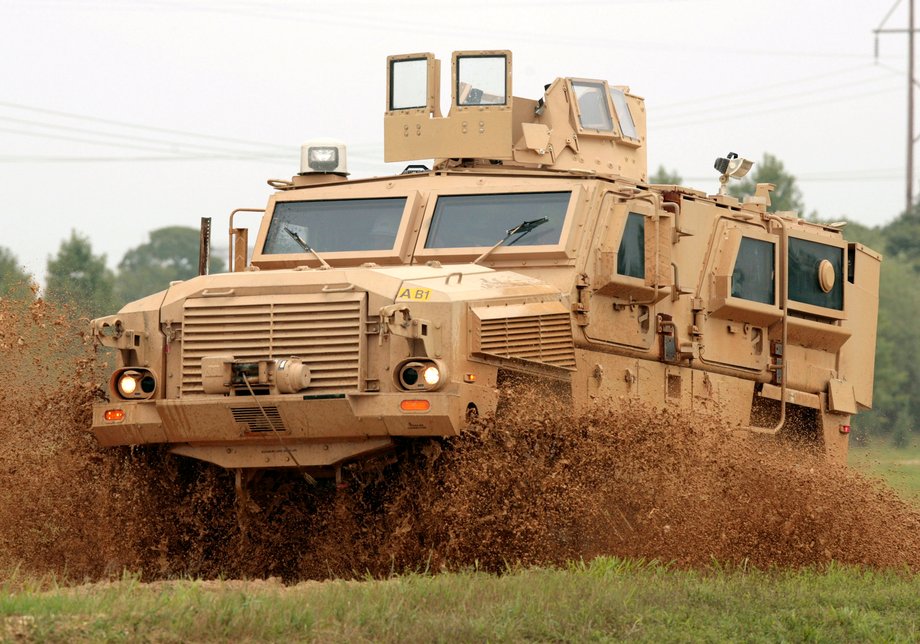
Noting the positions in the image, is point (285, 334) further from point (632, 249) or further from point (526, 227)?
point (632, 249)

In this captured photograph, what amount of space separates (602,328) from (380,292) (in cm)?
206

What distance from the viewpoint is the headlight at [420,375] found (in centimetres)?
1002

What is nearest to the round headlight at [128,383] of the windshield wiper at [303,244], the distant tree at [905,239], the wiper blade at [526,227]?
the windshield wiper at [303,244]

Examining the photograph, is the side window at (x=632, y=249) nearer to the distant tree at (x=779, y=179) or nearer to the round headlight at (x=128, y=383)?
the round headlight at (x=128, y=383)

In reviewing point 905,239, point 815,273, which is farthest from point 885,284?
point 815,273

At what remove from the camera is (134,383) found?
1072 cm

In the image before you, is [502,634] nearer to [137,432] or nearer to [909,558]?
[137,432]

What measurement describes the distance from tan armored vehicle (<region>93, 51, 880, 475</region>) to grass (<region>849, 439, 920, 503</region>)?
687 millimetres

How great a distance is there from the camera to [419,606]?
8.32m

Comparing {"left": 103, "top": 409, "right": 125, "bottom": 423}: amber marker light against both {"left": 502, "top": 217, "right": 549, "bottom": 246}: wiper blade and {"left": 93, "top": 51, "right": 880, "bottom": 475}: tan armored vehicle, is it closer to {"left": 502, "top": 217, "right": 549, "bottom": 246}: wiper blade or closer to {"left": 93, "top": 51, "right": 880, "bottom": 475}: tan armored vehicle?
{"left": 93, "top": 51, "right": 880, "bottom": 475}: tan armored vehicle

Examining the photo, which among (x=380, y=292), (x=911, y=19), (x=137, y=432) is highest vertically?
(x=911, y=19)

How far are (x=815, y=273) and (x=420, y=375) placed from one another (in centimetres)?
526

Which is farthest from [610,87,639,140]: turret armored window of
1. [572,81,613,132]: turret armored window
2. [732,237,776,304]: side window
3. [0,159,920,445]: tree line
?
[0,159,920,445]: tree line

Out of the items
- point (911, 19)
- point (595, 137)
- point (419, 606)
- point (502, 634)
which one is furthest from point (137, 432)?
point (911, 19)
